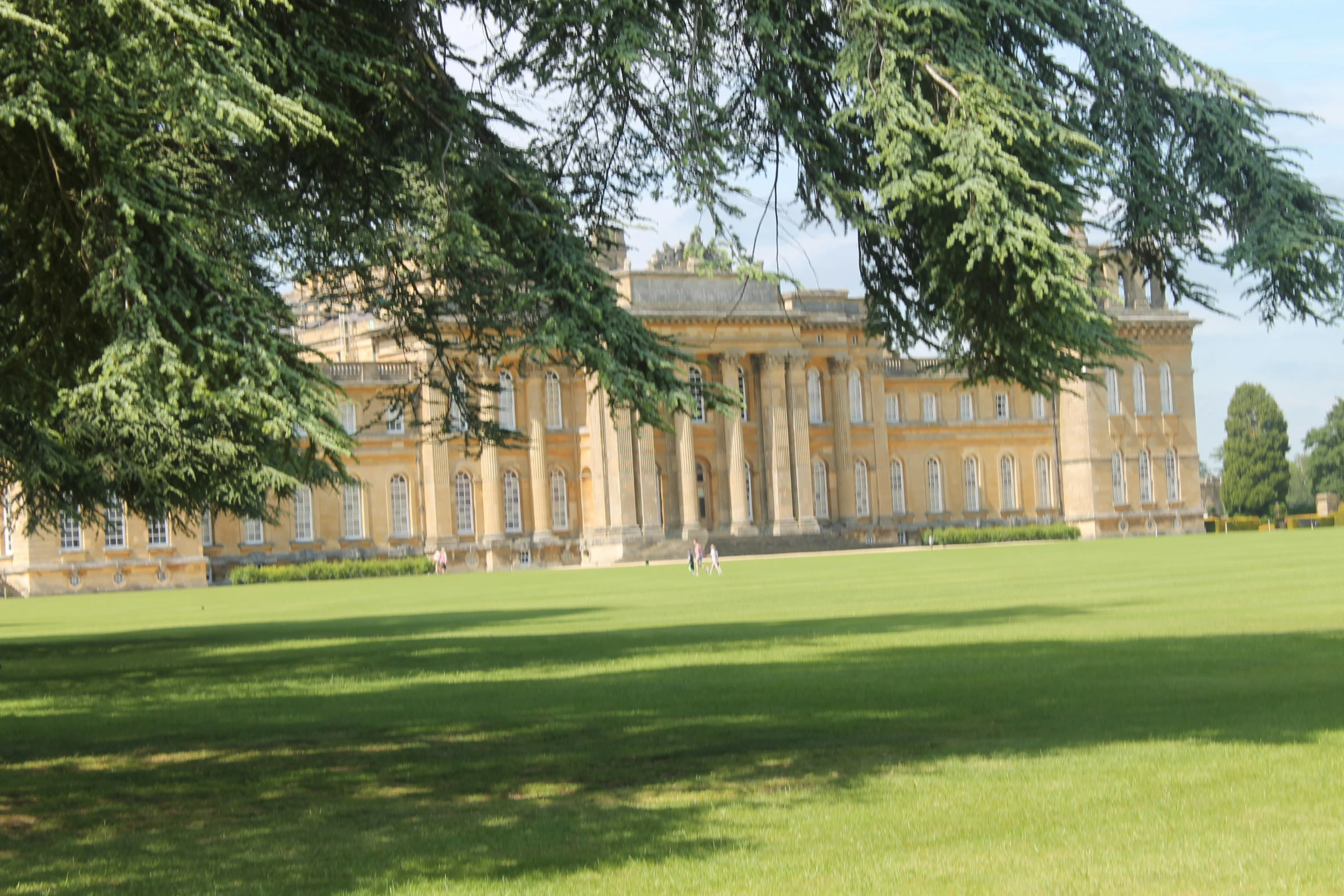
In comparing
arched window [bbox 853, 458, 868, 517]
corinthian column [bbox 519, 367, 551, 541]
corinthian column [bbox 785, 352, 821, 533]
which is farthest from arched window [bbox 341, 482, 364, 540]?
arched window [bbox 853, 458, 868, 517]

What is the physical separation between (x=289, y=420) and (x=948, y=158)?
4511 millimetres

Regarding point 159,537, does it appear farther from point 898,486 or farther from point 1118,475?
point 1118,475

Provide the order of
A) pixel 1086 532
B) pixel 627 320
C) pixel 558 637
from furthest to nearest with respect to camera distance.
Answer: pixel 1086 532, pixel 558 637, pixel 627 320

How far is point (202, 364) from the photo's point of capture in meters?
7.16

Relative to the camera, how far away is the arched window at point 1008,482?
82312mm

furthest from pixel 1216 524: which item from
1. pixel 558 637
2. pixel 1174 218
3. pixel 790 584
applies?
pixel 1174 218

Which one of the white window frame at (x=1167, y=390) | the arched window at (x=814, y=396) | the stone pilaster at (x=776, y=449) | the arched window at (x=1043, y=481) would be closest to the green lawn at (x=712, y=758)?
the stone pilaster at (x=776, y=449)

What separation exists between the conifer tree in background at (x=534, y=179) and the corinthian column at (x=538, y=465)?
56911 mm

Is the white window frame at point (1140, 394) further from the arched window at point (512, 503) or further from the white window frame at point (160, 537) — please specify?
the white window frame at point (160, 537)

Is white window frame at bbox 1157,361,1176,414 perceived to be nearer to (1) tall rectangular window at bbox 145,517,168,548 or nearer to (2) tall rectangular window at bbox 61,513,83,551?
(1) tall rectangular window at bbox 145,517,168,548

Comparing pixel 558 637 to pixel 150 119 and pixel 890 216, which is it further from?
pixel 150 119

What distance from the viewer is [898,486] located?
8038cm

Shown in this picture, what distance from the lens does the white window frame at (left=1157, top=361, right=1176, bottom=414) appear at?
271 ft

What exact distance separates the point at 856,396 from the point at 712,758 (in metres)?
68.0
